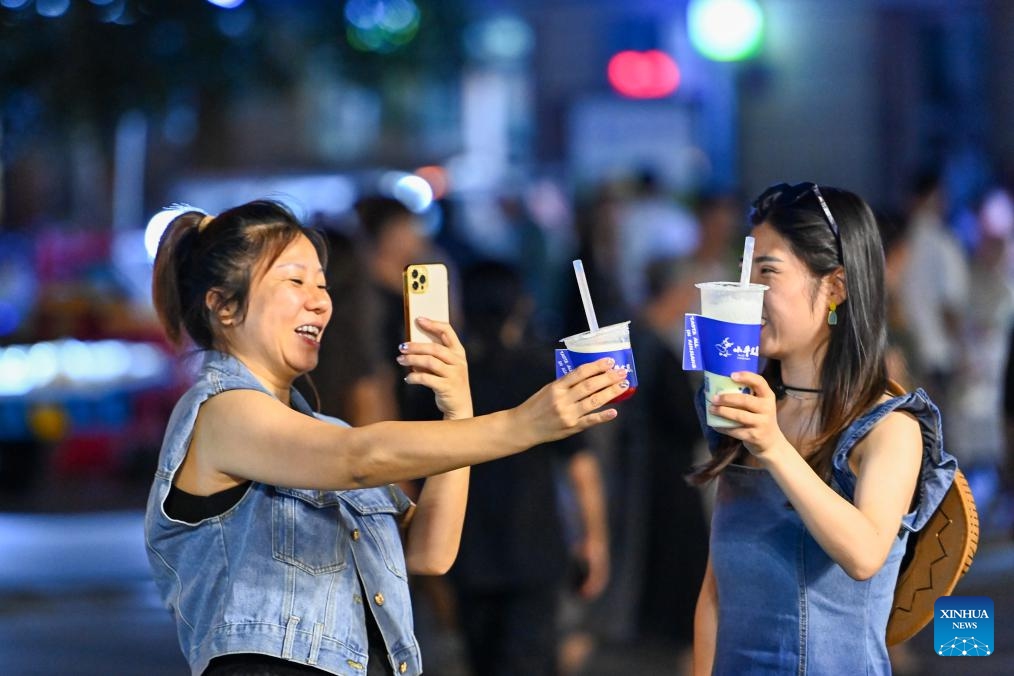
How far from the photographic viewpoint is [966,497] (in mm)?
2945

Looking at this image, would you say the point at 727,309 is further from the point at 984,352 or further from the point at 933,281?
the point at 984,352

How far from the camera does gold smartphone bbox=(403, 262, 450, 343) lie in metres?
2.88

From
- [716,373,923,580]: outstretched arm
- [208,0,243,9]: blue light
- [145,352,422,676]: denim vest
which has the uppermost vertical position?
[208,0,243,9]: blue light

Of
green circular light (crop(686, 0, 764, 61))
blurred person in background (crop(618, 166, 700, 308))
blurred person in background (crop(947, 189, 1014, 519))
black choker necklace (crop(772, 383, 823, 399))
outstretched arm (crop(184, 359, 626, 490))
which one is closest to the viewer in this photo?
outstretched arm (crop(184, 359, 626, 490))

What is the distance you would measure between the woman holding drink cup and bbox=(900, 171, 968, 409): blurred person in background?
6.67 m

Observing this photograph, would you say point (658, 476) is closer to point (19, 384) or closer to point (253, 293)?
point (253, 293)

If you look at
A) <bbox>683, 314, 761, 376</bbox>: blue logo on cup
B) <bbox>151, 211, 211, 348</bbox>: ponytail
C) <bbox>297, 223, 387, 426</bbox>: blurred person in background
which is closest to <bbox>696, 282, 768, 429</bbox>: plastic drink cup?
<bbox>683, 314, 761, 376</bbox>: blue logo on cup

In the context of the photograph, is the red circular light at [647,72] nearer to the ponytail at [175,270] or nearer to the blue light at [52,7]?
the blue light at [52,7]

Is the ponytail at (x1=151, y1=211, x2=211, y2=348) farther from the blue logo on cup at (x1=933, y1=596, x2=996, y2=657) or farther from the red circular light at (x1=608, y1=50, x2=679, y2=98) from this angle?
the red circular light at (x1=608, y1=50, x2=679, y2=98)

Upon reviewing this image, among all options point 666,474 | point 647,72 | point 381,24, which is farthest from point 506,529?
point 647,72

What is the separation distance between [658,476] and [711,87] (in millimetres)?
11670

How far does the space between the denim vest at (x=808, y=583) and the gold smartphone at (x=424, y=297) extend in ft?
2.47

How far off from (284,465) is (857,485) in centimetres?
112

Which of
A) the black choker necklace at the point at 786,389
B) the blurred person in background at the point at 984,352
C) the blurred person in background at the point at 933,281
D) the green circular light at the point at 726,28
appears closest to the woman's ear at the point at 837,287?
the black choker necklace at the point at 786,389
